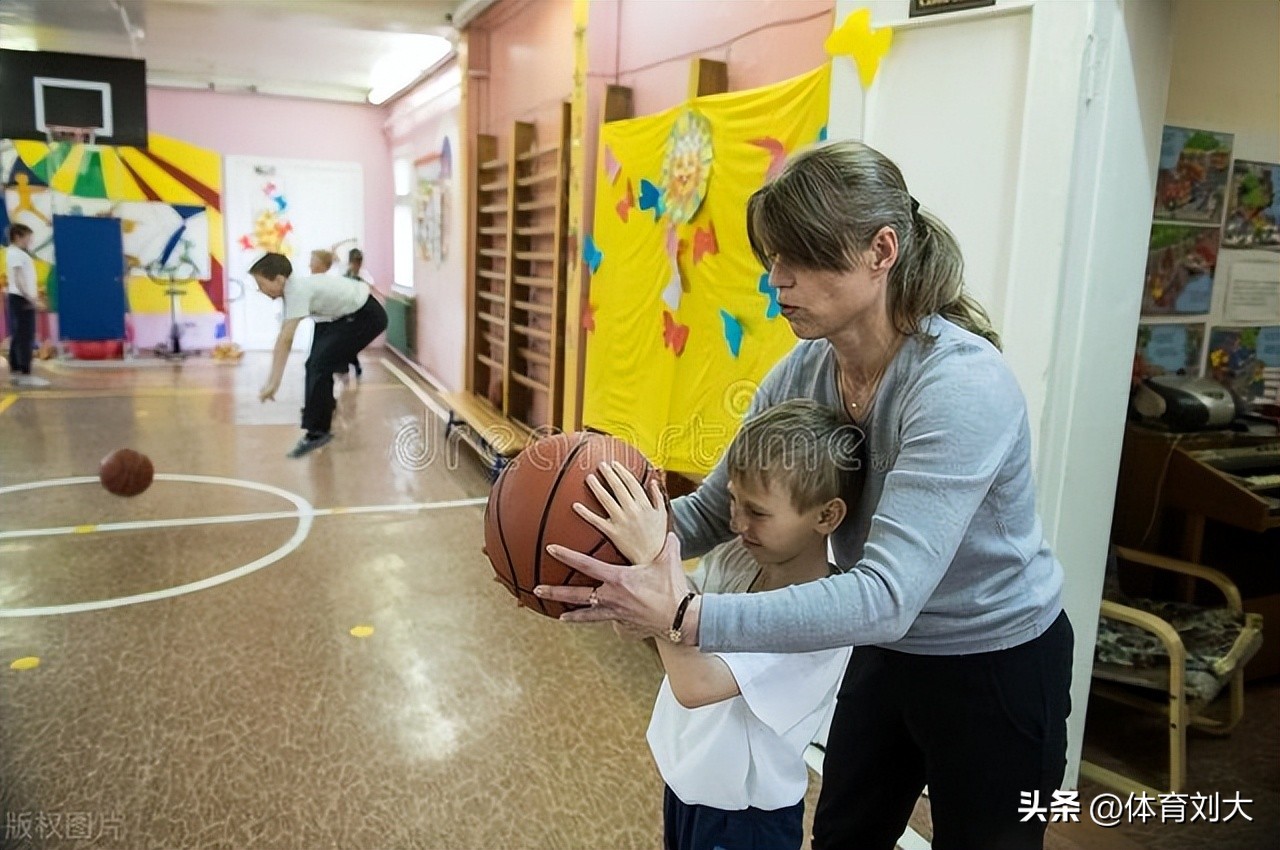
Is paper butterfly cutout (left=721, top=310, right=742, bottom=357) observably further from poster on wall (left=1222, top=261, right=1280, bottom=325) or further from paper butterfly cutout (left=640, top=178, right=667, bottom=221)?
poster on wall (left=1222, top=261, right=1280, bottom=325)

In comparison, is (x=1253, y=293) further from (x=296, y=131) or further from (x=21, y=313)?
(x=296, y=131)

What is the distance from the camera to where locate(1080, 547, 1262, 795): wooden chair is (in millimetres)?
2533

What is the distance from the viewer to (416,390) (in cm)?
868

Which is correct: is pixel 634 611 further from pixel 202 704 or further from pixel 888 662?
pixel 202 704

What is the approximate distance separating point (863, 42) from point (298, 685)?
2.60 meters

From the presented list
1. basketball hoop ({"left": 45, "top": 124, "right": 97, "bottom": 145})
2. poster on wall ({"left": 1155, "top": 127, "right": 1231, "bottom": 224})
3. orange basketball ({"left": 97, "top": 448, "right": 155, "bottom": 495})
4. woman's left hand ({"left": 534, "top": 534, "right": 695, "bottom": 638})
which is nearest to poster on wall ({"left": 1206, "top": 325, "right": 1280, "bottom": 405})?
poster on wall ({"left": 1155, "top": 127, "right": 1231, "bottom": 224})

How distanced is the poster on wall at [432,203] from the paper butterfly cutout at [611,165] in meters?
4.39

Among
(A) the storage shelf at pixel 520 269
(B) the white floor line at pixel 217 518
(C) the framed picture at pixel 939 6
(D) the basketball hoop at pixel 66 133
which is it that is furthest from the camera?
(D) the basketball hoop at pixel 66 133

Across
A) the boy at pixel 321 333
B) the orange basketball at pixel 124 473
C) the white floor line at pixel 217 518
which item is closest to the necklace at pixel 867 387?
the white floor line at pixel 217 518

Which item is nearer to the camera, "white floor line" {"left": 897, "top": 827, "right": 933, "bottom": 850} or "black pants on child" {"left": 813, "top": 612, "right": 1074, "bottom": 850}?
"black pants on child" {"left": 813, "top": 612, "right": 1074, "bottom": 850}

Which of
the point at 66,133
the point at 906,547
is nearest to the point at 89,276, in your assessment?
the point at 66,133

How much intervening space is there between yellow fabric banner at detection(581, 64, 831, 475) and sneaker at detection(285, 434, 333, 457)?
8.58 ft

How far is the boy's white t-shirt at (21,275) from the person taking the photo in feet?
27.5

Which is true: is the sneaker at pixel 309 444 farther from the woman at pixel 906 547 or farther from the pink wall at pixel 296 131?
the pink wall at pixel 296 131
